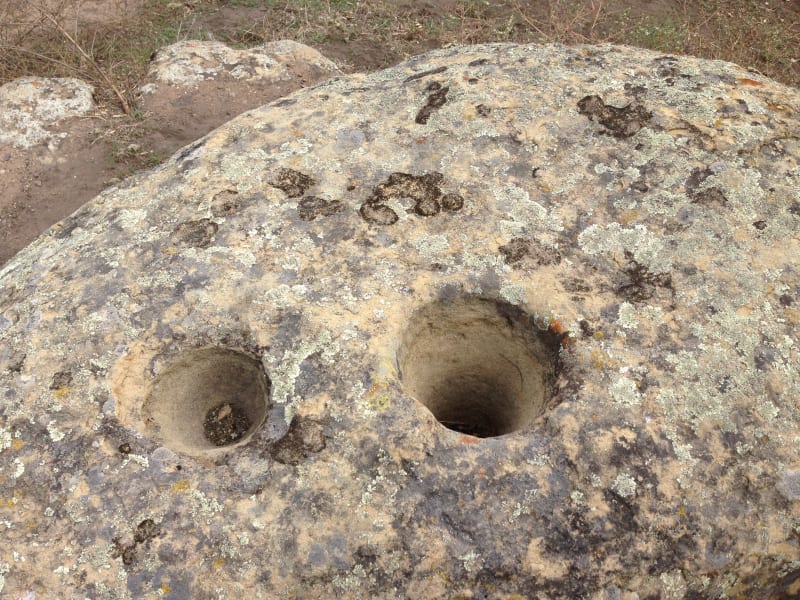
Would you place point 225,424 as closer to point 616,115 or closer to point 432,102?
point 432,102

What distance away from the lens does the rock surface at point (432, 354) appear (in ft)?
7.31

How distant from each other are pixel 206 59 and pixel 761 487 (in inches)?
227

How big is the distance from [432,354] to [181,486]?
1.13 meters

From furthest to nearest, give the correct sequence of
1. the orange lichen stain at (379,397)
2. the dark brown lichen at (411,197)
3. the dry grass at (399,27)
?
the dry grass at (399,27) < the dark brown lichen at (411,197) < the orange lichen stain at (379,397)

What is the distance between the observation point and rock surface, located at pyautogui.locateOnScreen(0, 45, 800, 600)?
87.7 inches

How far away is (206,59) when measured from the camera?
6.38 meters

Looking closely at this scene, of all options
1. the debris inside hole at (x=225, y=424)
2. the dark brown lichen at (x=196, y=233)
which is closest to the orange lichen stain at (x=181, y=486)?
the debris inside hole at (x=225, y=424)

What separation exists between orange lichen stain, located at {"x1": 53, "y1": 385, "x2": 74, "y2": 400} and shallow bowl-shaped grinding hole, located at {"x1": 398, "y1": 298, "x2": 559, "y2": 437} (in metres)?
1.19

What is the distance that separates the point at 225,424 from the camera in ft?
8.98

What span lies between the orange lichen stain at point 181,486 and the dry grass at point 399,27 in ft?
18.1

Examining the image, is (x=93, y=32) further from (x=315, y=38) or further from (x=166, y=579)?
(x=166, y=579)

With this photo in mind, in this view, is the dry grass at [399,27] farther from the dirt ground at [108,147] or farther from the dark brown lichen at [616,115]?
the dark brown lichen at [616,115]

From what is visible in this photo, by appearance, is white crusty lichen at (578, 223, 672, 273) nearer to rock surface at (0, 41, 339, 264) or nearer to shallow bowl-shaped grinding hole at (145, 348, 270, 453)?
shallow bowl-shaped grinding hole at (145, 348, 270, 453)

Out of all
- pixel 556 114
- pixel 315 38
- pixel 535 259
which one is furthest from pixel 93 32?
pixel 535 259
